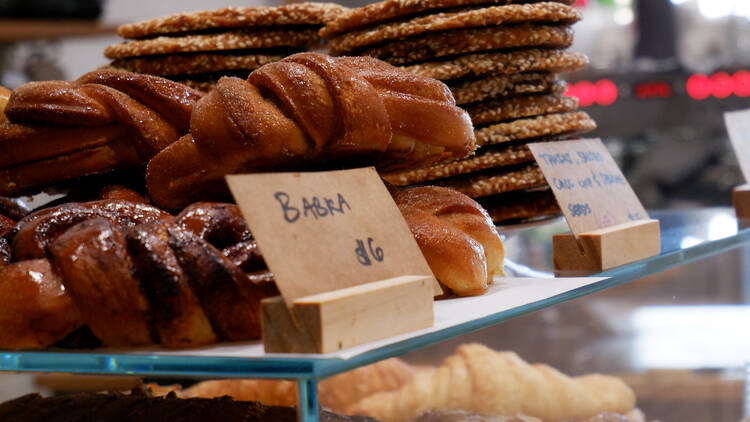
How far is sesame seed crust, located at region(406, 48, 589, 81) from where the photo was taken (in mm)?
1422

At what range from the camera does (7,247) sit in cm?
87

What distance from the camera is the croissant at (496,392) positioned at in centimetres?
124

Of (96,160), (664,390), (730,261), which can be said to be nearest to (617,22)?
(730,261)

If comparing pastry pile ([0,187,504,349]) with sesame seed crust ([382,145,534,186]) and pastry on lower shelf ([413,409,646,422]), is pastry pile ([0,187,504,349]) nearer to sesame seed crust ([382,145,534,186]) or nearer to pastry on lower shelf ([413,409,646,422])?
pastry on lower shelf ([413,409,646,422])

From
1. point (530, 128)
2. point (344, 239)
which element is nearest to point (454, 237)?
point (344, 239)

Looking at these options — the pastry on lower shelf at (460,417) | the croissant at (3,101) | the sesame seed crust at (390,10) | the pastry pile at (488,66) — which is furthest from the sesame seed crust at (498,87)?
the croissant at (3,101)

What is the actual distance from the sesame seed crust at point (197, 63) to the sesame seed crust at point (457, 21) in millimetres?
160

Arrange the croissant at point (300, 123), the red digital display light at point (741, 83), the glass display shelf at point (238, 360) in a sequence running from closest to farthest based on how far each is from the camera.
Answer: the glass display shelf at point (238, 360) < the croissant at point (300, 123) < the red digital display light at point (741, 83)

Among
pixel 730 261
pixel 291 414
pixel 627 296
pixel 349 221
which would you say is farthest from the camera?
pixel 730 261

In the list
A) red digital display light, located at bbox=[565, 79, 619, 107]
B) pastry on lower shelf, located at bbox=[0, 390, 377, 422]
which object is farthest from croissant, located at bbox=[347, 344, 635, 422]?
red digital display light, located at bbox=[565, 79, 619, 107]

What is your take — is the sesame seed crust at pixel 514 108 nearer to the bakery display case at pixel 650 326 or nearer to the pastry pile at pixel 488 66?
the pastry pile at pixel 488 66

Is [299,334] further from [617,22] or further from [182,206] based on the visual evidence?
[617,22]

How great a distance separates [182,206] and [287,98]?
20 centimetres

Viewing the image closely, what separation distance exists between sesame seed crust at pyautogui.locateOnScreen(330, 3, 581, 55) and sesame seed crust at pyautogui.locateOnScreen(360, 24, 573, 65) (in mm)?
13
